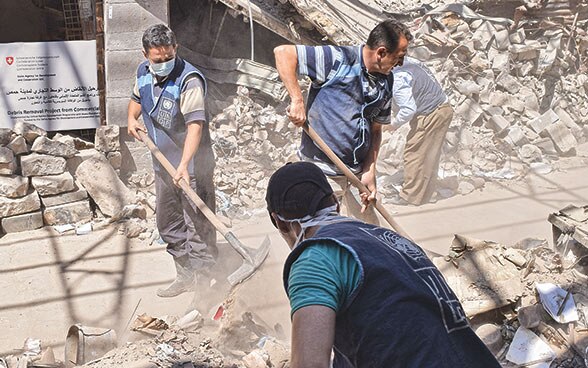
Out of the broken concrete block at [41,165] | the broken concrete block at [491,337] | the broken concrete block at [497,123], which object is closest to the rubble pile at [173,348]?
the broken concrete block at [491,337]

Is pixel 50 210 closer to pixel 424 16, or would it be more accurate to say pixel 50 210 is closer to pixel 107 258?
pixel 107 258

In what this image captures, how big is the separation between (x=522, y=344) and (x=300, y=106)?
2.04 metres

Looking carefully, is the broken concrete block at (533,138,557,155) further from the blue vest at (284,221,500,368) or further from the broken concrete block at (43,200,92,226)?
the blue vest at (284,221,500,368)

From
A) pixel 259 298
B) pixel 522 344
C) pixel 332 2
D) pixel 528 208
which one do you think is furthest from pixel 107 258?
pixel 332 2

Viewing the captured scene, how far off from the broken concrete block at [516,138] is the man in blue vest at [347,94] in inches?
187

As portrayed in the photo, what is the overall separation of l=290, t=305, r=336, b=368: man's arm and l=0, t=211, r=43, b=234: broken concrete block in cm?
536

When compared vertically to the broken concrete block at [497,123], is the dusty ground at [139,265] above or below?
below

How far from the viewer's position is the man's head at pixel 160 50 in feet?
15.8

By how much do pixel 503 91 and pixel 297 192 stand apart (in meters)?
8.21

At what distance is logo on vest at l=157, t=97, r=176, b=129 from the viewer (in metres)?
5.00

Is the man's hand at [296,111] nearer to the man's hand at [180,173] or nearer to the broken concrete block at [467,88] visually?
the man's hand at [180,173]

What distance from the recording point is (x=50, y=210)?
21.9ft

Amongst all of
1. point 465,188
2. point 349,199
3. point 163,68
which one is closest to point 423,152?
point 465,188

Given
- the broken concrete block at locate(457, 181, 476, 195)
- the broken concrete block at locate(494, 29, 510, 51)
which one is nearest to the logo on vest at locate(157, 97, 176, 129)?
the broken concrete block at locate(457, 181, 476, 195)
